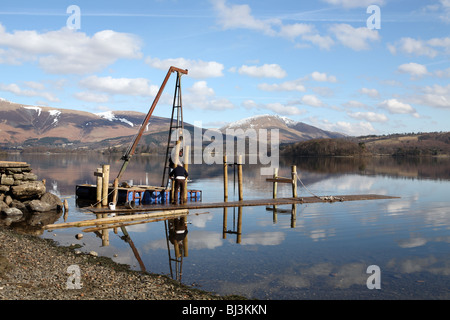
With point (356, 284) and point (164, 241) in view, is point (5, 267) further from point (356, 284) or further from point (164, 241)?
point (356, 284)

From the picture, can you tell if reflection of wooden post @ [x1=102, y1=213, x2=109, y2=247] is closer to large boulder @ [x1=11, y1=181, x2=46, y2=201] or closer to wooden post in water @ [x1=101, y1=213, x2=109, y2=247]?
wooden post in water @ [x1=101, y1=213, x2=109, y2=247]

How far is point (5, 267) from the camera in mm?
11156

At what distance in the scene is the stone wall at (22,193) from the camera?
24.9 meters

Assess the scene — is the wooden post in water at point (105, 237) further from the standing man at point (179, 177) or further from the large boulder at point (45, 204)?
the large boulder at point (45, 204)

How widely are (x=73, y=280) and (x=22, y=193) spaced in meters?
17.3

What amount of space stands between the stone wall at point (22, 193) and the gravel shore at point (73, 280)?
1128 cm

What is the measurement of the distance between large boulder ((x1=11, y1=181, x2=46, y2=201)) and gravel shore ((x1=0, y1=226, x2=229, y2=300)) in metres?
12.3

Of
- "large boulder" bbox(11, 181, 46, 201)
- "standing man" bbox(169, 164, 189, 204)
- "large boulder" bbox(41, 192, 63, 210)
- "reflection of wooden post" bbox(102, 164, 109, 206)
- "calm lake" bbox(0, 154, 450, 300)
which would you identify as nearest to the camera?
"calm lake" bbox(0, 154, 450, 300)

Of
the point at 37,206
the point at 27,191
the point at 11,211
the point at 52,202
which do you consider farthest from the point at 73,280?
the point at 27,191

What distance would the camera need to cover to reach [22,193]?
83.8ft

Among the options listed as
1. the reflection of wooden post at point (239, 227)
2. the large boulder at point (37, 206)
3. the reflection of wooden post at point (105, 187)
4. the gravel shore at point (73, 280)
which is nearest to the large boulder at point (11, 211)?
the large boulder at point (37, 206)

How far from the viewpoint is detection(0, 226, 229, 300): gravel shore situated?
961 centimetres

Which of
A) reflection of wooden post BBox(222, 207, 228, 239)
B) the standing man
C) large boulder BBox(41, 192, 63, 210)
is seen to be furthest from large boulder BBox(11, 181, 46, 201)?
reflection of wooden post BBox(222, 207, 228, 239)
